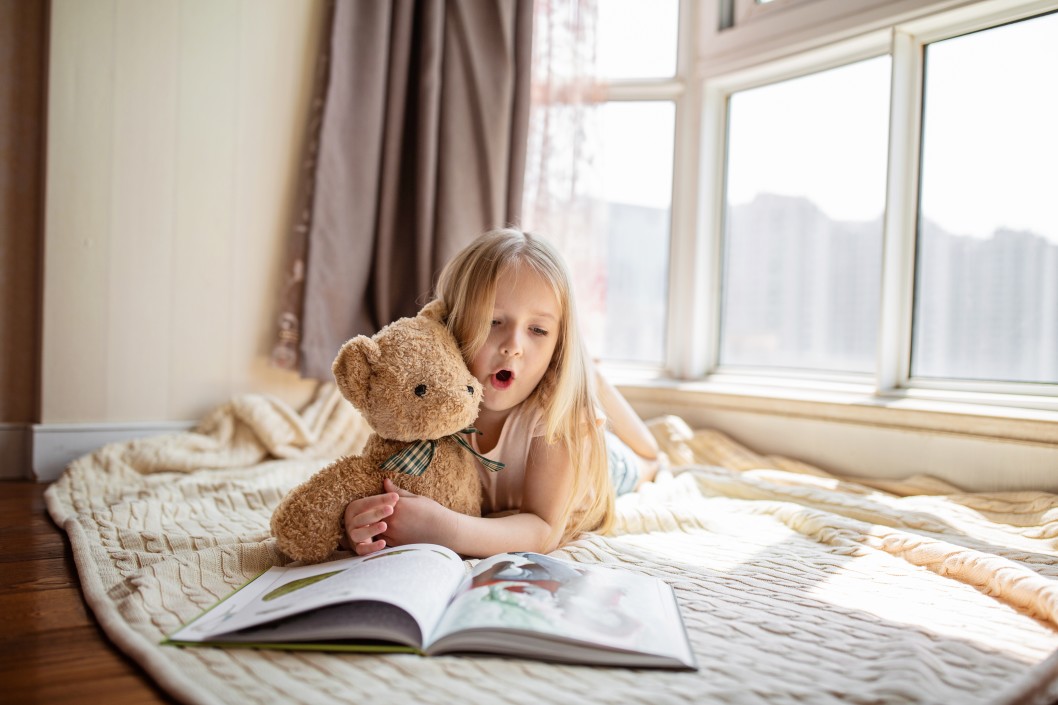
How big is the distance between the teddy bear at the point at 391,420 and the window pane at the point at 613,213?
1.18 metres

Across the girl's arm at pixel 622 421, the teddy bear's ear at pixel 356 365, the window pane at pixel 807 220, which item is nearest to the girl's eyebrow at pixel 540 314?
the teddy bear's ear at pixel 356 365

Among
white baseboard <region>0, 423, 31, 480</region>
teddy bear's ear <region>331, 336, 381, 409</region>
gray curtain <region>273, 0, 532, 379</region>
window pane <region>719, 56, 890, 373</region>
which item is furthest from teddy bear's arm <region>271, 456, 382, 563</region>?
window pane <region>719, 56, 890, 373</region>

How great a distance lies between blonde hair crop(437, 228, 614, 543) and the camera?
1.11 meters

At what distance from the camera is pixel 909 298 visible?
178 cm

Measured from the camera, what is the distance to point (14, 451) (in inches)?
70.6

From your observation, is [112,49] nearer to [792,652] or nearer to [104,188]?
[104,188]

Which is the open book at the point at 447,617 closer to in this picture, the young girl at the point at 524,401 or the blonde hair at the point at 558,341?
the young girl at the point at 524,401

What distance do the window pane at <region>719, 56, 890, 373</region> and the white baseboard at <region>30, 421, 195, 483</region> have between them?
1700 millimetres

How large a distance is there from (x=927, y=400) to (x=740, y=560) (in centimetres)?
84

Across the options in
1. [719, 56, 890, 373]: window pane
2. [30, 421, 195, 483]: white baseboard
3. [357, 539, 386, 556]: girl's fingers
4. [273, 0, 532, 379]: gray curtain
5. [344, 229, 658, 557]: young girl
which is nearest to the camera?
[357, 539, 386, 556]: girl's fingers

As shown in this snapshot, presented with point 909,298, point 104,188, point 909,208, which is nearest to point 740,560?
point 909,298

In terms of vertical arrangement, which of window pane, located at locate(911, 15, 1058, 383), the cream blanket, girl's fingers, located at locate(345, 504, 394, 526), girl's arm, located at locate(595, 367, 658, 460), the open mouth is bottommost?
the cream blanket

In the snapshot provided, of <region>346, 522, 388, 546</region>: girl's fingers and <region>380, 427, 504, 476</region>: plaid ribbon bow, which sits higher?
<region>380, 427, 504, 476</region>: plaid ribbon bow

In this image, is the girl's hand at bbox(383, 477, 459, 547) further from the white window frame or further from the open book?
the white window frame
